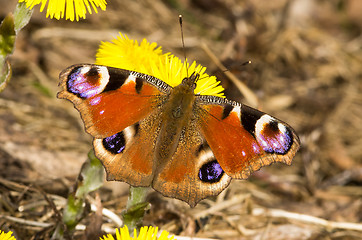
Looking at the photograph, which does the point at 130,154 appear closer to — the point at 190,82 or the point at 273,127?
the point at 190,82

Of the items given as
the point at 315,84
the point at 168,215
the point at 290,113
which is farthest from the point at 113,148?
the point at 315,84

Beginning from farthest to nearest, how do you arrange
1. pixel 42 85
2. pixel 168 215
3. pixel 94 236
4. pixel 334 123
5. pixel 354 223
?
pixel 334 123 → pixel 42 85 → pixel 354 223 → pixel 168 215 → pixel 94 236

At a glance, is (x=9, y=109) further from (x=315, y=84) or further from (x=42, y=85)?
(x=315, y=84)

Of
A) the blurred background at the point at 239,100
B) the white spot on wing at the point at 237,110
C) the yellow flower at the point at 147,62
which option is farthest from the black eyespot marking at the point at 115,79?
the blurred background at the point at 239,100

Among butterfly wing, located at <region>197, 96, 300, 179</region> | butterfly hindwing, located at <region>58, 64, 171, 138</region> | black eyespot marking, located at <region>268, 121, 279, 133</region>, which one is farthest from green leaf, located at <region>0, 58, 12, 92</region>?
black eyespot marking, located at <region>268, 121, 279, 133</region>

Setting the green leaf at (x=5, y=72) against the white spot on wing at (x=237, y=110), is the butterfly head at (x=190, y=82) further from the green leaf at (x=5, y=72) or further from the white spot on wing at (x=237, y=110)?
the green leaf at (x=5, y=72)

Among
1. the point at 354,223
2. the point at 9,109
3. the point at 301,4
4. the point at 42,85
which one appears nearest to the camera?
the point at 354,223
